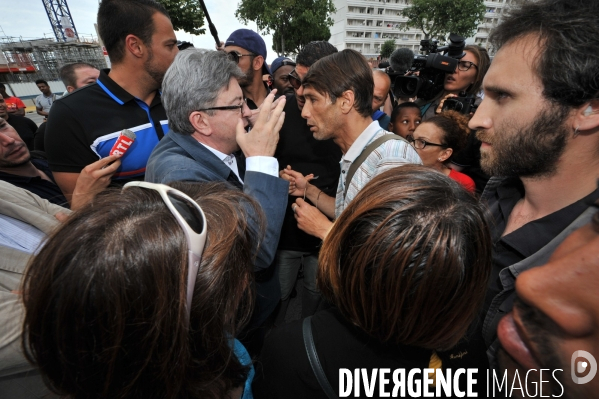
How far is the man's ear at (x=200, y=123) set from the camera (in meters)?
1.61

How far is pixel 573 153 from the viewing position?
1198 mm

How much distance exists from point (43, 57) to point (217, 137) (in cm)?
4196

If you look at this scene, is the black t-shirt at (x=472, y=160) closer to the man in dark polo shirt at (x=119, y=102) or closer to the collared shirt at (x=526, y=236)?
the collared shirt at (x=526, y=236)

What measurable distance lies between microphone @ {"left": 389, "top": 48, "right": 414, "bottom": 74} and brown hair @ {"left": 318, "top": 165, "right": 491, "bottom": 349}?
4.59 metres

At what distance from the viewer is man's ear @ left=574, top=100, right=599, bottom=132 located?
1117mm

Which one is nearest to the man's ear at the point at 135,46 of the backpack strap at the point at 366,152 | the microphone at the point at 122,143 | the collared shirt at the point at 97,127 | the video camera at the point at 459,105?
the collared shirt at the point at 97,127

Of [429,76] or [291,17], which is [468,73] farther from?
[291,17]

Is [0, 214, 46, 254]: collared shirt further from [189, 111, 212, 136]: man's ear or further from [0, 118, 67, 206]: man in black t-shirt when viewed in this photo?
[189, 111, 212, 136]: man's ear

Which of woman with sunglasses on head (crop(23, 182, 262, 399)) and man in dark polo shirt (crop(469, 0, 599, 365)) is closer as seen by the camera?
woman with sunglasses on head (crop(23, 182, 262, 399))

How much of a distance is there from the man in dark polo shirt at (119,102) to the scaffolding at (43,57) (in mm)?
33976

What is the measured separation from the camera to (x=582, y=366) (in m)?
0.50

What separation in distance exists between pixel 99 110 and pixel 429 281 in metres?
2.50

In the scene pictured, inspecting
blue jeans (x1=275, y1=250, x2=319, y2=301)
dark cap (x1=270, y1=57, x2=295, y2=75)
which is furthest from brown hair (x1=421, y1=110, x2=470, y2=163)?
dark cap (x1=270, y1=57, x2=295, y2=75)

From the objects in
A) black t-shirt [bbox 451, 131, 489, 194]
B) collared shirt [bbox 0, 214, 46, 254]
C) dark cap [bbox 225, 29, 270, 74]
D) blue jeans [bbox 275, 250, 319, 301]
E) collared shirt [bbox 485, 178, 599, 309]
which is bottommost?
blue jeans [bbox 275, 250, 319, 301]
